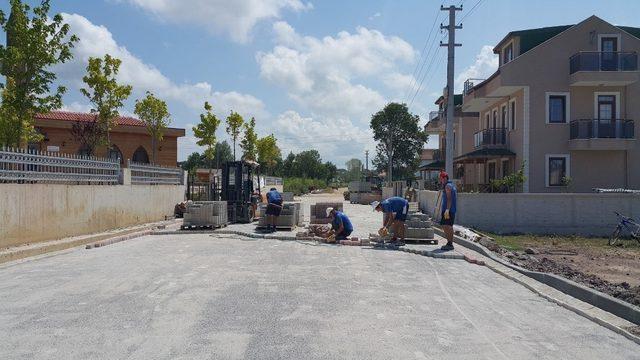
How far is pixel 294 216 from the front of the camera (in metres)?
20.1

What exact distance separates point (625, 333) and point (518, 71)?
23.8 metres

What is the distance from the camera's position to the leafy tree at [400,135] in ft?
244

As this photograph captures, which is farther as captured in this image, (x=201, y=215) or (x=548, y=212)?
(x=548, y=212)

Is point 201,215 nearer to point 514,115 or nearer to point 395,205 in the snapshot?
point 395,205

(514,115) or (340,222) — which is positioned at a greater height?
(514,115)

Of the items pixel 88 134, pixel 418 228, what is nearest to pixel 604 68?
pixel 418 228

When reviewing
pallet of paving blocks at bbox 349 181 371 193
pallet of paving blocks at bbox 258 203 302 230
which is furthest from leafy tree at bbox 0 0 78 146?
pallet of paving blocks at bbox 349 181 371 193

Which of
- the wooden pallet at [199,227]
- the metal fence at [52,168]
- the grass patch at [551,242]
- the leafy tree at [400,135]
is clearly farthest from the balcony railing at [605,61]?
the leafy tree at [400,135]

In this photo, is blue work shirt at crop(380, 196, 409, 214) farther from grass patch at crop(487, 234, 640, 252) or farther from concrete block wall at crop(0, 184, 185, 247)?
concrete block wall at crop(0, 184, 185, 247)

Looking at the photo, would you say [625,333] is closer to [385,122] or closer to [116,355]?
[116,355]

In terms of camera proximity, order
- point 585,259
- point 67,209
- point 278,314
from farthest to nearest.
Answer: point 67,209 < point 585,259 < point 278,314

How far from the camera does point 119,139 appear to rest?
35.8 metres

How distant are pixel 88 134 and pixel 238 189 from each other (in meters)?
13.3

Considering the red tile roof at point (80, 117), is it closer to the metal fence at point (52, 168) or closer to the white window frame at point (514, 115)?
the metal fence at point (52, 168)
